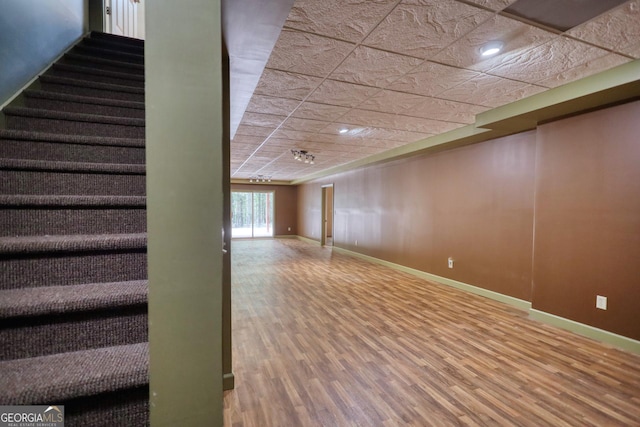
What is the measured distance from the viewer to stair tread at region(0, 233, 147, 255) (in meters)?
1.10

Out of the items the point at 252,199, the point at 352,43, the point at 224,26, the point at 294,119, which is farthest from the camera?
the point at 252,199

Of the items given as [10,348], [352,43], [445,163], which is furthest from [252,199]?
[10,348]

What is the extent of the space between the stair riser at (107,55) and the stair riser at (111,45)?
0.20 metres

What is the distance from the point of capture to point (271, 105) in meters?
3.24

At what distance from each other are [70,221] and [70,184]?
0.27m

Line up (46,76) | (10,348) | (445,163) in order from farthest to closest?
(445,163), (46,76), (10,348)

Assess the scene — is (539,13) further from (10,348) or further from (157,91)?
(10,348)

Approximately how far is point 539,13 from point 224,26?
1816 mm

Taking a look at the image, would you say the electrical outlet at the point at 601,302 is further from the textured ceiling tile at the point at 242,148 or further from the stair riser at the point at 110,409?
the textured ceiling tile at the point at 242,148

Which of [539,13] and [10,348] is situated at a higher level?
[539,13]

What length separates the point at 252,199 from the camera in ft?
40.5

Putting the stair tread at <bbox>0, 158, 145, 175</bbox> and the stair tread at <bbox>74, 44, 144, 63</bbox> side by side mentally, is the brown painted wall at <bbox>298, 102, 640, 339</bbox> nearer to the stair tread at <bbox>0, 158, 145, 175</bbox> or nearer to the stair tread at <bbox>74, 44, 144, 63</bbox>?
the stair tread at <bbox>0, 158, 145, 175</bbox>

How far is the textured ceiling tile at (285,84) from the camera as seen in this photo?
2.52 metres

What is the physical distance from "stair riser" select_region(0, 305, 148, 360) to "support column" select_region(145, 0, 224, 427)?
45 centimetres
